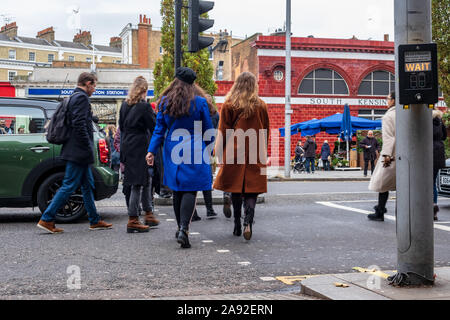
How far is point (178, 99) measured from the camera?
6414 mm

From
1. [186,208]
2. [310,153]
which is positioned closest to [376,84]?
[310,153]

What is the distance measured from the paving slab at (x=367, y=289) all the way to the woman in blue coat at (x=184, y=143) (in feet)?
7.14

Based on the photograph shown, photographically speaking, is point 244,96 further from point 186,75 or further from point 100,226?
point 100,226

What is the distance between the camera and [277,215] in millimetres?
9172

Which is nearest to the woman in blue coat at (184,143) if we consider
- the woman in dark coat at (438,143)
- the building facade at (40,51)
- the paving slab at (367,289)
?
the paving slab at (367,289)

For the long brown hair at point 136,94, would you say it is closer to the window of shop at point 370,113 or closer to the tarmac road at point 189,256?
the tarmac road at point 189,256

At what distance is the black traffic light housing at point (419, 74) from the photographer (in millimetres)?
4035

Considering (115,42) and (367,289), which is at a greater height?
(115,42)

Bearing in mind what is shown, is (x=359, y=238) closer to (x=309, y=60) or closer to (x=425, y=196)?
(x=425, y=196)

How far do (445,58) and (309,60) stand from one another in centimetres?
1299

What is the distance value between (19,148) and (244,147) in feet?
10.9

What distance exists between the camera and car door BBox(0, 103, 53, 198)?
7879mm

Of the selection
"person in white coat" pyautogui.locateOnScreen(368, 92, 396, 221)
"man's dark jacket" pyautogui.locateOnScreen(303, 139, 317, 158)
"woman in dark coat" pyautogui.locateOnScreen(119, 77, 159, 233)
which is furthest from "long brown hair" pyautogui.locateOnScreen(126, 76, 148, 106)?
"man's dark jacket" pyautogui.locateOnScreen(303, 139, 317, 158)
